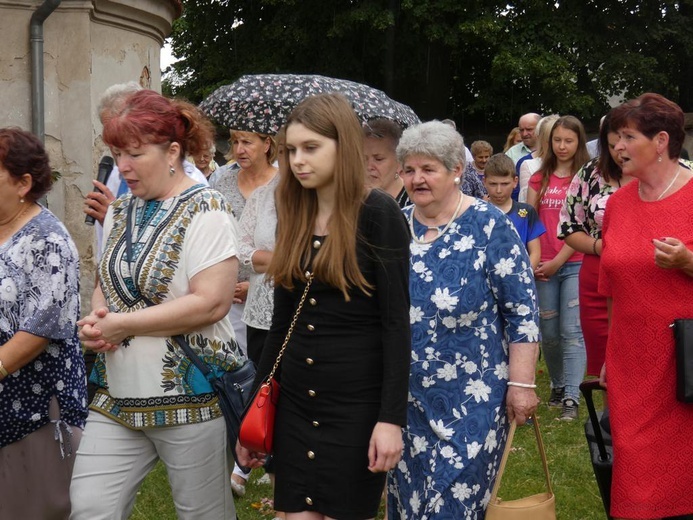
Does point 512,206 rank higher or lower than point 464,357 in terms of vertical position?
higher

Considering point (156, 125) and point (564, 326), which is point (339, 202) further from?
point (564, 326)

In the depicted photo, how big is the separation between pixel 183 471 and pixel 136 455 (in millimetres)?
197

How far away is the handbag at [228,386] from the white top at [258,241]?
1.72 meters

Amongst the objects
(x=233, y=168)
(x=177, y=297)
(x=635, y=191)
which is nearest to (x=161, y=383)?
(x=177, y=297)

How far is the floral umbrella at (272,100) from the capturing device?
19.6 feet

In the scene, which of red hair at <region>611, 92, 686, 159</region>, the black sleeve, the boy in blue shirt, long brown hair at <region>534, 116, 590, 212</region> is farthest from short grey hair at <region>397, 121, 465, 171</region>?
long brown hair at <region>534, 116, 590, 212</region>

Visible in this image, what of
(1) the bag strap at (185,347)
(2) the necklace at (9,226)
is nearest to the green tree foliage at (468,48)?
(2) the necklace at (9,226)

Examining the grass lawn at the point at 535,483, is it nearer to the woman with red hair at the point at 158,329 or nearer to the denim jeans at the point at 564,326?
the denim jeans at the point at 564,326

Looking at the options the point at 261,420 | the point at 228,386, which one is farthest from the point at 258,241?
the point at 261,420

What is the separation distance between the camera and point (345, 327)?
3.62m

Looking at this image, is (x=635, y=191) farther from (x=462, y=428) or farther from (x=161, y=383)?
(x=161, y=383)

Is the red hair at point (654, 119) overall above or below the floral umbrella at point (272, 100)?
below

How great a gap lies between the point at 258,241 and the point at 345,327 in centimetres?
237

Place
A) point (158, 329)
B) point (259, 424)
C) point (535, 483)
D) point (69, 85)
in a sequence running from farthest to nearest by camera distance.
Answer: point (69, 85) → point (535, 483) → point (158, 329) → point (259, 424)
